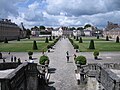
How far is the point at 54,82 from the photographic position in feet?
49.6

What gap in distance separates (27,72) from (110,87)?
4884 mm

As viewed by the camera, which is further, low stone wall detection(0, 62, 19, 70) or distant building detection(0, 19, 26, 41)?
distant building detection(0, 19, 26, 41)

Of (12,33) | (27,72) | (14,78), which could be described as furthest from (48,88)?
(12,33)

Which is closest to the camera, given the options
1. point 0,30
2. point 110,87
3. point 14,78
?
point 110,87

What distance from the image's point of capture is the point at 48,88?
13812 mm

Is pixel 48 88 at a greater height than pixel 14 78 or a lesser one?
lesser

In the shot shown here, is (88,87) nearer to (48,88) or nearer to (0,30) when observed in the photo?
(48,88)

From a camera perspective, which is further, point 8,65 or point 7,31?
point 7,31

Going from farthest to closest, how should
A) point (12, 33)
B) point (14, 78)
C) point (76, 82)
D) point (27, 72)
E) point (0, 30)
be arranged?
point (12, 33) → point (0, 30) → point (76, 82) → point (27, 72) → point (14, 78)

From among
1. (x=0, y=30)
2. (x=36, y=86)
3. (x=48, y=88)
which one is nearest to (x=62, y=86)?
(x=48, y=88)

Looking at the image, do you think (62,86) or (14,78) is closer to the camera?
(14,78)

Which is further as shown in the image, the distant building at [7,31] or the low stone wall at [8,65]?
the distant building at [7,31]

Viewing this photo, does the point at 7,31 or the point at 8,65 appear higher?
the point at 7,31

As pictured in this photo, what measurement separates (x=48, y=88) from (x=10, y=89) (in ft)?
21.0
